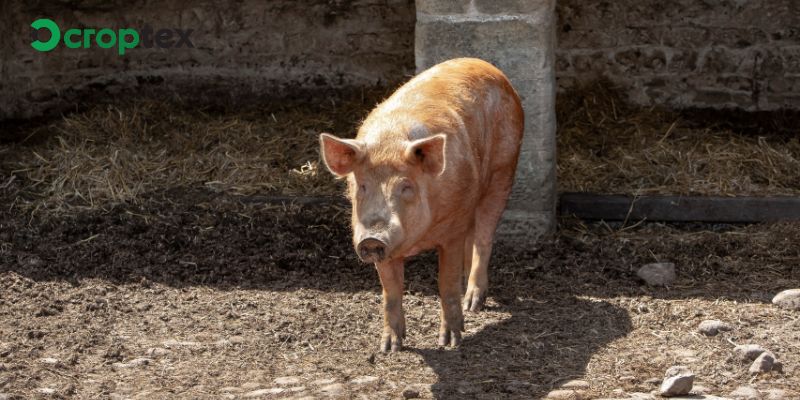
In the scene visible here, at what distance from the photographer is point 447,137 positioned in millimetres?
5129

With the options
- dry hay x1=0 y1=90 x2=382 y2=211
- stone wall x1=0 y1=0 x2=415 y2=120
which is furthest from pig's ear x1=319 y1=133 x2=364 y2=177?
stone wall x1=0 y1=0 x2=415 y2=120

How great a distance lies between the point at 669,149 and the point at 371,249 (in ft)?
13.3

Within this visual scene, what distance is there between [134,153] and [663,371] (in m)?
4.47

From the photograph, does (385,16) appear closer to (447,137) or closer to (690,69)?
(690,69)

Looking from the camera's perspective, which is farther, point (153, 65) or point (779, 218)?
point (153, 65)

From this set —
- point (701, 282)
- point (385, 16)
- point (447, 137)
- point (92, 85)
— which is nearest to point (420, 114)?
point (447, 137)

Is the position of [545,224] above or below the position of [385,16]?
below

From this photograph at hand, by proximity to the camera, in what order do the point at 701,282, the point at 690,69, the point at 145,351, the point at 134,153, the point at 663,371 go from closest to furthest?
the point at 663,371 → the point at 145,351 → the point at 701,282 → the point at 134,153 → the point at 690,69

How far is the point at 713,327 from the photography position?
5.38 meters

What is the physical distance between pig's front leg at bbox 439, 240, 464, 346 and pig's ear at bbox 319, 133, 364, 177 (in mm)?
673

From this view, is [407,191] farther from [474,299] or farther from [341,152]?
[474,299]

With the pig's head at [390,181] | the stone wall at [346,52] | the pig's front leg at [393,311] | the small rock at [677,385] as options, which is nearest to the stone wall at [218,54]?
the stone wall at [346,52]

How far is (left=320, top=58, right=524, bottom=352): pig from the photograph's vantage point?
186 inches

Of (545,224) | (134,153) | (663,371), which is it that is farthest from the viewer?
(134,153)
